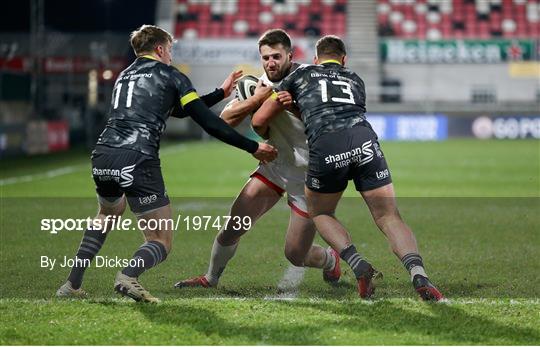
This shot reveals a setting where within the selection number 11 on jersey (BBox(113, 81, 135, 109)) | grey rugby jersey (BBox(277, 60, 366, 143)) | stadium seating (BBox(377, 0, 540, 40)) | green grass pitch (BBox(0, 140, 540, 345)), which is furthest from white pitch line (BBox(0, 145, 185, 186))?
stadium seating (BBox(377, 0, 540, 40))

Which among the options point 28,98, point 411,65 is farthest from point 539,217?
point 411,65

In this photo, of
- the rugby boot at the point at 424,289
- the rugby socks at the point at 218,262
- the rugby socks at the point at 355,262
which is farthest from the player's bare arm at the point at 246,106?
the rugby boot at the point at 424,289

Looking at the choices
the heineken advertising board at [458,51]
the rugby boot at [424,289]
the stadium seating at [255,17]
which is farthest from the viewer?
the stadium seating at [255,17]

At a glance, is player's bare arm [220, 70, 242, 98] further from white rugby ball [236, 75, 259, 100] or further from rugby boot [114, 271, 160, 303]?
rugby boot [114, 271, 160, 303]

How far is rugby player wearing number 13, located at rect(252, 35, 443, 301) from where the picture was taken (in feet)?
23.9

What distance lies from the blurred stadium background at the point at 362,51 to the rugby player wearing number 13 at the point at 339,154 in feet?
81.3

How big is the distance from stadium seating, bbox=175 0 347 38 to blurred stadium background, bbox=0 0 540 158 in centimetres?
5

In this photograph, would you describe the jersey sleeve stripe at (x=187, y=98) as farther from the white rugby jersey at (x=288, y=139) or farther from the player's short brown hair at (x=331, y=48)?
the player's short brown hair at (x=331, y=48)

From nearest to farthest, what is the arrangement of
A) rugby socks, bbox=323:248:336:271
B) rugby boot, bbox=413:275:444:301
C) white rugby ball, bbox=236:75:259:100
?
rugby boot, bbox=413:275:444:301
white rugby ball, bbox=236:75:259:100
rugby socks, bbox=323:248:336:271

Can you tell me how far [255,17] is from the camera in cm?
4525

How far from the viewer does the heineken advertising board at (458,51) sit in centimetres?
4103

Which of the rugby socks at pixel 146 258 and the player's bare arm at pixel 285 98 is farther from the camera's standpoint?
the player's bare arm at pixel 285 98

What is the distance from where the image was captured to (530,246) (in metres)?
10.4

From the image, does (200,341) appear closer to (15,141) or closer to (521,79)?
(15,141)
